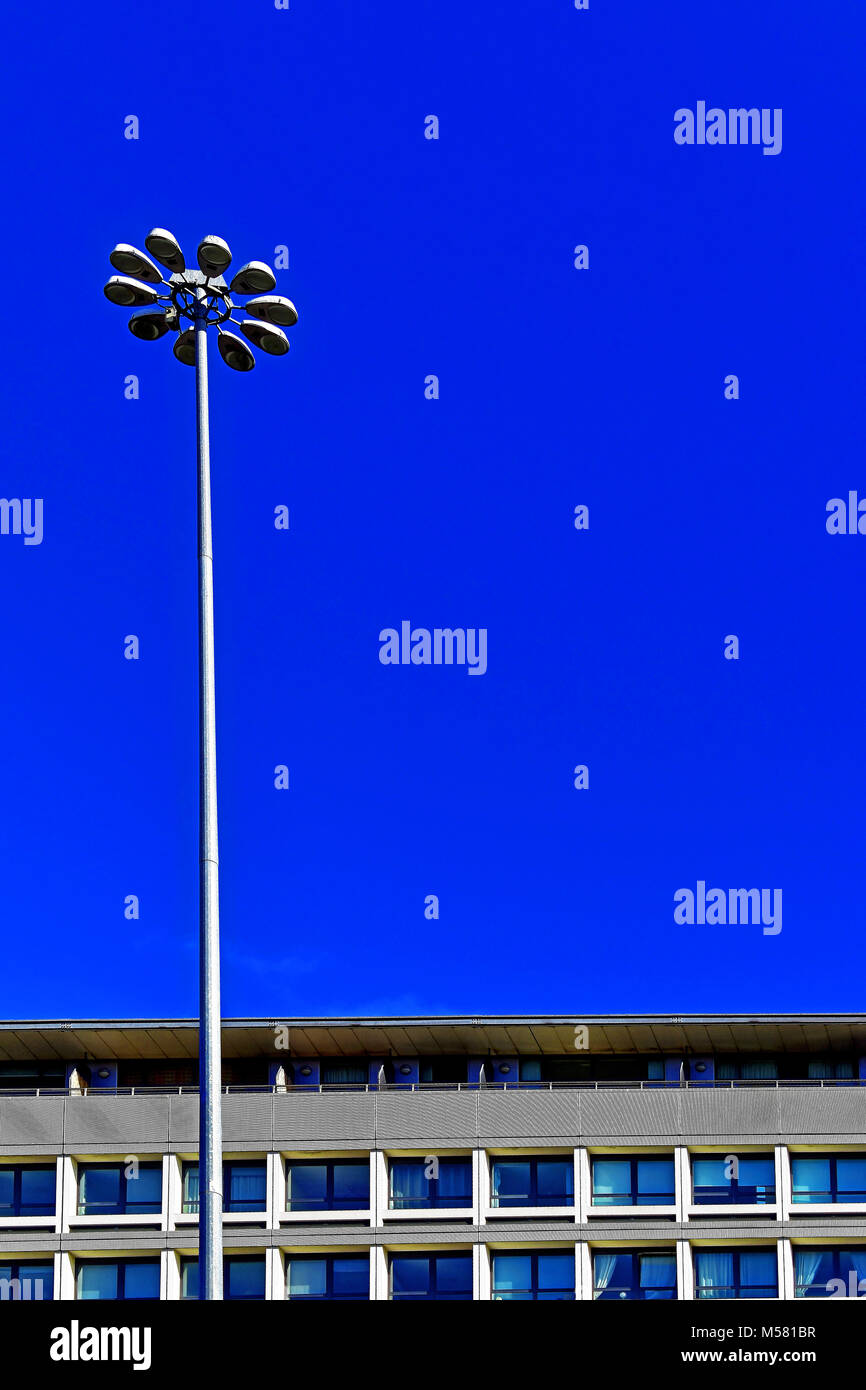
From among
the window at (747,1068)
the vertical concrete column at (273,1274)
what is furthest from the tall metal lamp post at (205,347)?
the window at (747,1068)

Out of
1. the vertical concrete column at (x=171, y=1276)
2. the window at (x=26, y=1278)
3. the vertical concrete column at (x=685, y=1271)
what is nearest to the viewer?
the vertical concrete column at (x=685, y=1271)

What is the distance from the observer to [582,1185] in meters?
45.8

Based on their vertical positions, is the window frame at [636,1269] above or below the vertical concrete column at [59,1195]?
below

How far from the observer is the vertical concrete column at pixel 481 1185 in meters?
45.6

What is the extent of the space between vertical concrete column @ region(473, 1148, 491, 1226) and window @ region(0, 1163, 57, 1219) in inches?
445

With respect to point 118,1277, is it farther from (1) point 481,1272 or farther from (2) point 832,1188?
(2) point 832,1188

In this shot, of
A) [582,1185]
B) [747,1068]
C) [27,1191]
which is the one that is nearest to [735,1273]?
[582,1185]

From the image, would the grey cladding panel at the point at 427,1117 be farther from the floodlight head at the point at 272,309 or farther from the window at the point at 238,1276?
the floodlight head at the point at 272,309

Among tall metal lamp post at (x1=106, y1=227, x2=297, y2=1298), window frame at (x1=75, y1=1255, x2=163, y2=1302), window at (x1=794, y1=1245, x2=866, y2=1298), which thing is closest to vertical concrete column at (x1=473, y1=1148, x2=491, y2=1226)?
window at (x1=794, y1=1245, x2=866, y2=1298)

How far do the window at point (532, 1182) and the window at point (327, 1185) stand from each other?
11.7 feet

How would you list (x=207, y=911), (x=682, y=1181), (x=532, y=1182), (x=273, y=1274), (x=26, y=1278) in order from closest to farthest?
1. (x=207, y=911)
2. (x=273, y=1274)
3. (x=26, y=1278)
4. (x=682, y=1181)
5. (x=532, y=1182)

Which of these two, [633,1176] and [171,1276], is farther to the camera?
[633,1176]

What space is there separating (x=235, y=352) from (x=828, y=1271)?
3516 cm
